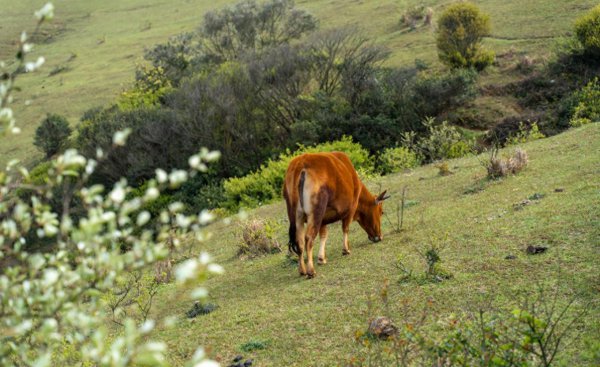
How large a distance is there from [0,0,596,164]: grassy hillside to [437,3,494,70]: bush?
126cm

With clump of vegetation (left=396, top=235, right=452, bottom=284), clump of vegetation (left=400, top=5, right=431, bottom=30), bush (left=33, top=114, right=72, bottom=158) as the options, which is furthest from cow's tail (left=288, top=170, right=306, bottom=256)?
clump of vegetation (left=400, top=5, right=431, bottom=30)

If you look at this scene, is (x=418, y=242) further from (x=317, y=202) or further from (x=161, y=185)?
(x=161, y=185)

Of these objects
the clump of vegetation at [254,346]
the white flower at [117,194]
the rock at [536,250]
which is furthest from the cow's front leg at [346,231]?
the white flower at [117,194]

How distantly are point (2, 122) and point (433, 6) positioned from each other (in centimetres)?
5000

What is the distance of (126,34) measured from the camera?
7700 cm

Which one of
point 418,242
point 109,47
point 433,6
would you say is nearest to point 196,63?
point 433,6

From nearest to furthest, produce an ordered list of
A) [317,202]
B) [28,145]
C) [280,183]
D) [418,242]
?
[317,202] < [418,242] < [280,183] < [28,145]

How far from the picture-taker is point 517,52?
3538 centimetres

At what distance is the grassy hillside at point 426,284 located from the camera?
24.9 feet

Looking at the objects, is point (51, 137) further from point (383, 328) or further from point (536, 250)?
point (383, 328)

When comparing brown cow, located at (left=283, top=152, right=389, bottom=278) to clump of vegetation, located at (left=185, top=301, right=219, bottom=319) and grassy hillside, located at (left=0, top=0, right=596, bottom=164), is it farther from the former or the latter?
grassy hillside, located at (left=0, top=0, right=596, bottom=164)

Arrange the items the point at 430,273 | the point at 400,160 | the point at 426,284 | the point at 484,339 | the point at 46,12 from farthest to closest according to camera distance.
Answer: the point at 400,160 < the point at 430,273 < the point at 426,284 < the point at 484,339 < the point at 46,12

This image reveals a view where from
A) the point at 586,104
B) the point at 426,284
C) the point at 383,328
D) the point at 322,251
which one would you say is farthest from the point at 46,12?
the point at 586,104

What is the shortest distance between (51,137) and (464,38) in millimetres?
25565
